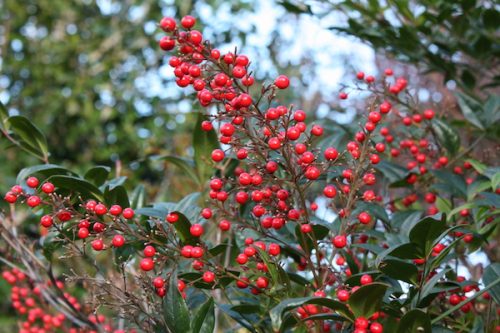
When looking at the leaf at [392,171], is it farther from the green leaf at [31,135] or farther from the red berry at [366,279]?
the green leaf at [31,135]

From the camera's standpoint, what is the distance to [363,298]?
113 cm

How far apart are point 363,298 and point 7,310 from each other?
4565 millimetres

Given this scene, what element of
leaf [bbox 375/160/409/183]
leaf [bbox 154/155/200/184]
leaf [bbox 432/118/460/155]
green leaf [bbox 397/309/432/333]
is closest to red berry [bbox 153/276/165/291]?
green leaf [bbox 397/309/432/333]

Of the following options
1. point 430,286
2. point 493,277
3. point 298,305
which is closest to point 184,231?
point 298,305

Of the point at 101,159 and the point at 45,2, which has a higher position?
the point at 45,2

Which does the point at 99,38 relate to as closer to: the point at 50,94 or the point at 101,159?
the point at 50,94

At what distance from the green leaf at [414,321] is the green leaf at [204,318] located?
366 millimetres

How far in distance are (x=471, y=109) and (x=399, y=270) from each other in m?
0.89

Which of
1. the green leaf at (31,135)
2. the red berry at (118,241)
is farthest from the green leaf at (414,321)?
the green leaf at (31,135)

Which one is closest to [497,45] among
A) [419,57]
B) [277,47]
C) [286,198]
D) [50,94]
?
[419,57]

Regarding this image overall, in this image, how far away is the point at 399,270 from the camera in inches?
50.9

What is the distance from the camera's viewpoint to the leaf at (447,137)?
78.1 inches

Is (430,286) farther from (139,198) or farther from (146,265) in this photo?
(139,198)

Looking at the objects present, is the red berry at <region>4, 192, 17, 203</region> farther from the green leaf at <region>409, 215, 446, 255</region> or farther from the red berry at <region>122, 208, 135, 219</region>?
the green leaf at <region>409, 215, 446, 255</region>
